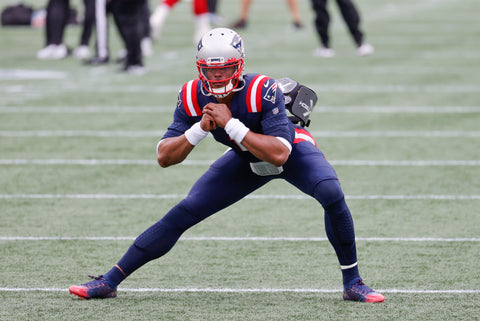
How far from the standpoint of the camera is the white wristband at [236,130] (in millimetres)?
4684

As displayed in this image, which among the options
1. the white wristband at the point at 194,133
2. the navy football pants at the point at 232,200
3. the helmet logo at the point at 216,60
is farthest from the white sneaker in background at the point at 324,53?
the white wristband at the point at 194,133

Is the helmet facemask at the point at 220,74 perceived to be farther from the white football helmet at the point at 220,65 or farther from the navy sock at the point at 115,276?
the navy sock at the point at 115,276

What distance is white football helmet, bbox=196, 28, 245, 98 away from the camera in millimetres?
4812

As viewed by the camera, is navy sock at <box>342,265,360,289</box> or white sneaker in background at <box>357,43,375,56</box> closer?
navy sock at <box>342,265,360,289</box>

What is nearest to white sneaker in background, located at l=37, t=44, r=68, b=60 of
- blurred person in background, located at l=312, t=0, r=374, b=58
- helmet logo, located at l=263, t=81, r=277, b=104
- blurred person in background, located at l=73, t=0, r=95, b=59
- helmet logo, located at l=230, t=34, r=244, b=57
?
blurred person in background, located at l=73, t=0, r=95, b=59

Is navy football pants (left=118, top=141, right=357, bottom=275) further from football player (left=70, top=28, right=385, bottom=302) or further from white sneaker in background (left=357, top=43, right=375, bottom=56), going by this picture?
white sneaker in background (left=357, top=43, right=375, bottom=56)

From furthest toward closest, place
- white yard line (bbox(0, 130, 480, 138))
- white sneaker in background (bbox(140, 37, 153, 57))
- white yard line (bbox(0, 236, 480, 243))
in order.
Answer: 1. white sneaker in background (bbox(140, 37, 153, 57))
2. white yard line (bbox(0, 130, 480, 138))
3. white yard line (bbox(0, 236, 480, 243))

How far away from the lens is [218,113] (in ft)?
15.4

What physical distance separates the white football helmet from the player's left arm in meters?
0.14

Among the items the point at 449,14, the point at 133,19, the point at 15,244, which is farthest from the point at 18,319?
the point at 449,14

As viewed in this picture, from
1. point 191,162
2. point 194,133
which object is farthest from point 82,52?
point 194,133

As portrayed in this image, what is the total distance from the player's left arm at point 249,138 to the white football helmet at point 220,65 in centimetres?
14

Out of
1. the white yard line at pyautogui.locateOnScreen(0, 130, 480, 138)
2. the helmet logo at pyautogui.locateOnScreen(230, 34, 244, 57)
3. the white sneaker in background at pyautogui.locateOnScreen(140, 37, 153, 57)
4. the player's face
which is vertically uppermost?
the helmet logo at pyautogui.locateOnScreen(230, 34, 244, 57)

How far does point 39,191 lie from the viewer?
7.99 meters
